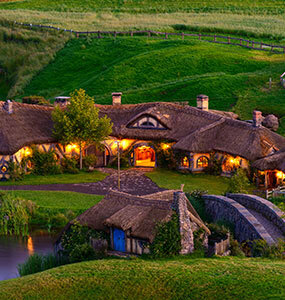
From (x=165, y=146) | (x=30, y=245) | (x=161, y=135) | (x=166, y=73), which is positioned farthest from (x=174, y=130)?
(x=166, y=73)

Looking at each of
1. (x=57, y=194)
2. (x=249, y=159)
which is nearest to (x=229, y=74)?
(x=249, y=159)

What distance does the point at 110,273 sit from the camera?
98.9 feet

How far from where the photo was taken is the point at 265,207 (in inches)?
1496

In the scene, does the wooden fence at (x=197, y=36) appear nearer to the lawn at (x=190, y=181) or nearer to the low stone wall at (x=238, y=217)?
the lawn at (x=190, y=181)

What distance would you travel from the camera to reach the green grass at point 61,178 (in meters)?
51.1

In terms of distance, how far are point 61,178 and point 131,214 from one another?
18837mm

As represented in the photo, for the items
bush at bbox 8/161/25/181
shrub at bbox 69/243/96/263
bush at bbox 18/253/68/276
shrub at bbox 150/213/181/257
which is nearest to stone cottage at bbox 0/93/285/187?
bush at bbox 8/161/25/181

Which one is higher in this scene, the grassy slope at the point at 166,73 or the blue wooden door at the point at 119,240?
the grassy slope at the point at 166,73

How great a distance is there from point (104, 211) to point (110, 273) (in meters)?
6.15

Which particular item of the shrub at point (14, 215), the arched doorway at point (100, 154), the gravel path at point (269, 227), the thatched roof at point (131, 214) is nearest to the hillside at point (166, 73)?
the arched doorway at point (100, 154)

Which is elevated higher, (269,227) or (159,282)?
(269,227)

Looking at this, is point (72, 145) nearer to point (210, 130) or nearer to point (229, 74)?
point (210, 130)

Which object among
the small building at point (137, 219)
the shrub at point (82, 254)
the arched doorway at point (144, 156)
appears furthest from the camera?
the arched doorway at point (144, 156)

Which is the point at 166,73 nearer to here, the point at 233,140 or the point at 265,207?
the point at 233,140
